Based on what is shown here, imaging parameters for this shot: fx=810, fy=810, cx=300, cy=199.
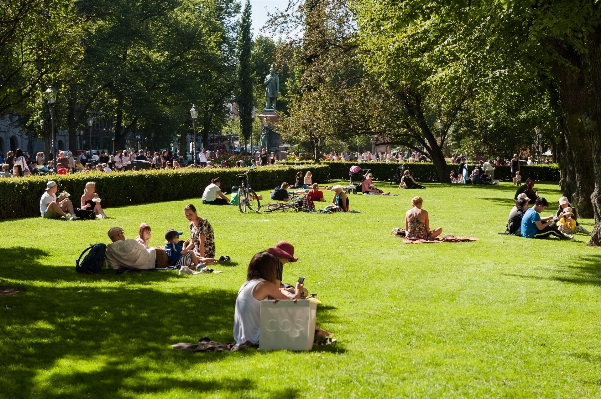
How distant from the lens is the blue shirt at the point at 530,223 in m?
19.0

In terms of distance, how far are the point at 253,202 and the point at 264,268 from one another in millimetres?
18502

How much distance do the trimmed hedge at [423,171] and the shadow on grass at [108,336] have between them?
134 feet

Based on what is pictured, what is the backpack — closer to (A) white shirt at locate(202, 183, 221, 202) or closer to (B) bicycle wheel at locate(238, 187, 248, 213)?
(B) bicycle wheel at locate(238, 187, 248, 213)

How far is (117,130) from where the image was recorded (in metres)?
66.0

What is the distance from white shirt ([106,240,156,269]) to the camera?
44.8ft

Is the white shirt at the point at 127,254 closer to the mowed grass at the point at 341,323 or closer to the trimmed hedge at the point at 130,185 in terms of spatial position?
the mowed grass at the point at 341,323

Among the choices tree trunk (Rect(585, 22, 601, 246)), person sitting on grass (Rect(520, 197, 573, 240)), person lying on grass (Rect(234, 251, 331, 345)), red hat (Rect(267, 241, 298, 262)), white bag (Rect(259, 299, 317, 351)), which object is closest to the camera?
white bag (Rect(259, 299, 317, 351))

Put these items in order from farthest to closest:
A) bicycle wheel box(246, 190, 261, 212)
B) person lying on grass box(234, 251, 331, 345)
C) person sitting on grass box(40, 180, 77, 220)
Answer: bicycle wheel box(246, 190, 261, 212) < person sitting on grass box(40, 180, 77, 220) < person lying on grass box(234, 251, 331, 345)

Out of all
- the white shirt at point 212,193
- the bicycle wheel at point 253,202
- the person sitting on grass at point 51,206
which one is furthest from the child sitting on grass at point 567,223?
the person sitting on grass at point 51,206

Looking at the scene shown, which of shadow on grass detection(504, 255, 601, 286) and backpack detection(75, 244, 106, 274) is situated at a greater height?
backpack detection(75, 244, 106, 274)

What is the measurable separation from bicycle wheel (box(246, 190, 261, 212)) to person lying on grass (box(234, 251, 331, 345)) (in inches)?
677

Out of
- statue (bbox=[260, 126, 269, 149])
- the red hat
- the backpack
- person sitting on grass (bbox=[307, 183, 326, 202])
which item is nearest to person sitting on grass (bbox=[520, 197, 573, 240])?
the backpack

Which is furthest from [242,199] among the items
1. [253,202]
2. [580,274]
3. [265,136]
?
[265,136]

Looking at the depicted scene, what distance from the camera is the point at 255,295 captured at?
8.35 m
